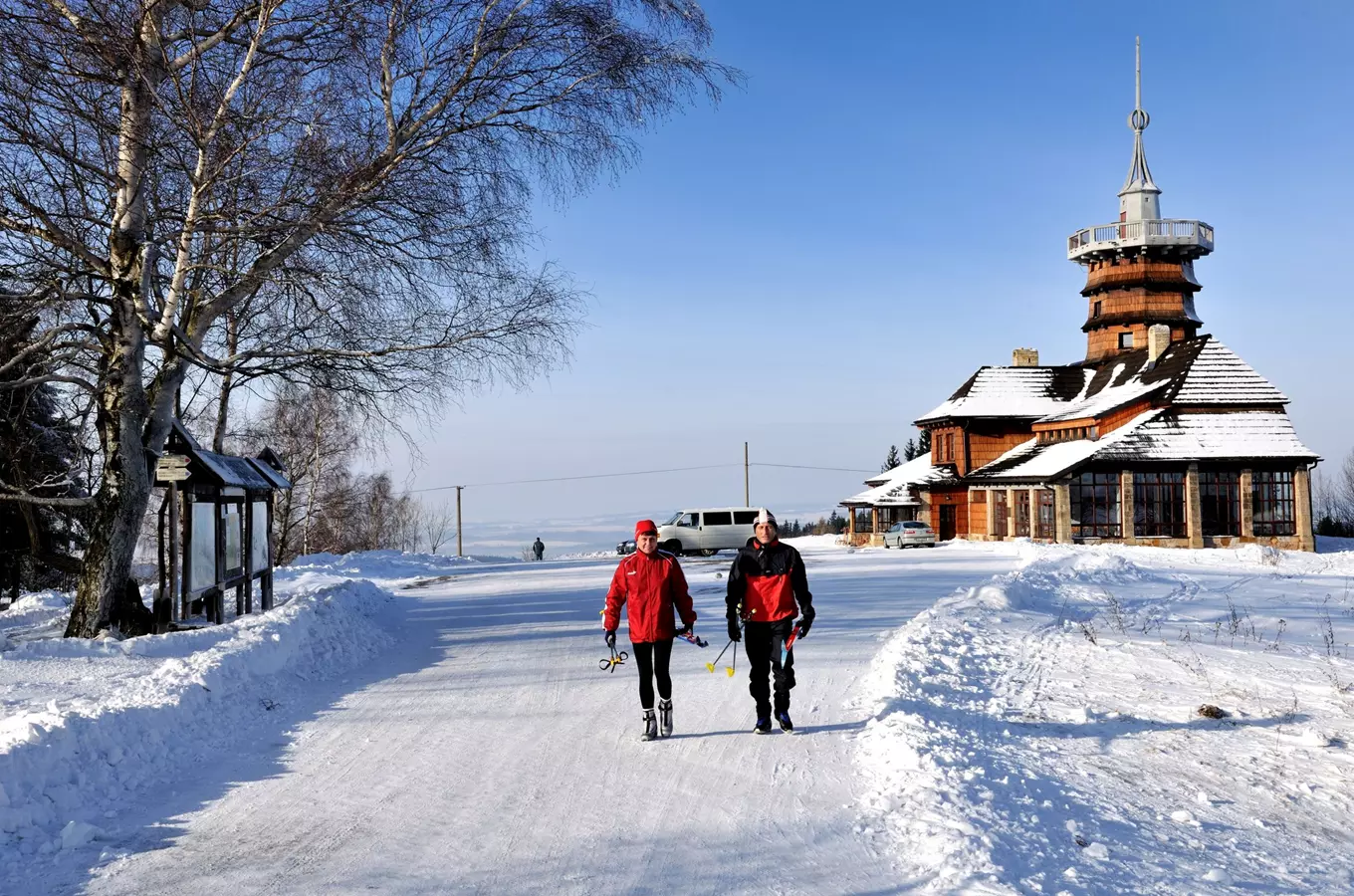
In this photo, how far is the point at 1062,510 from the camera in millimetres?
38094

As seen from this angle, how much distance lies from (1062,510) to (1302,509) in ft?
27.4

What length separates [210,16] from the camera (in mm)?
12086

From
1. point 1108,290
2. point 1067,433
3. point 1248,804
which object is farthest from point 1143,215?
point 1248,804

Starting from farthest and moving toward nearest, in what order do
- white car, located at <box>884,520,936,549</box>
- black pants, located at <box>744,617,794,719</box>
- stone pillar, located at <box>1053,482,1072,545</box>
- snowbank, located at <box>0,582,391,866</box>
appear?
1. white car, located at <box>884,520,936,549</box>
2. stone pillar, located at <box>1053,482,1072,545</box>
3. black pants, located at <box>744,617,794,719</box>
4. snowbank, located at <box>0,582,391,866</box>

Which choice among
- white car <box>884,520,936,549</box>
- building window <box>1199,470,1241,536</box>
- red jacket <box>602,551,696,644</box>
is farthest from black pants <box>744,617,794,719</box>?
white car <box>884,520,936,549</box>

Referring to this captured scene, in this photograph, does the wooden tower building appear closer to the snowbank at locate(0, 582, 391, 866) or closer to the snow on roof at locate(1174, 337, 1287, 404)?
the snow on roof at locate(1174, 337, 1287, 404)

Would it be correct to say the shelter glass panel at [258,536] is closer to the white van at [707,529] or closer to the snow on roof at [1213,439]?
the white van at [707,529]

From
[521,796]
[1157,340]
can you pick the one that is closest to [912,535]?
[1157,340]

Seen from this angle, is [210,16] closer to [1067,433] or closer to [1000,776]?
[1000,776]

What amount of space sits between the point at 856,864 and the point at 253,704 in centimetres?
595

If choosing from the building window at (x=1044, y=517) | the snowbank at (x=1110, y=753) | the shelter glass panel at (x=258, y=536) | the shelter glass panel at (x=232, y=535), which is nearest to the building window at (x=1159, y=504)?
the building window at (x=1044, y=517)

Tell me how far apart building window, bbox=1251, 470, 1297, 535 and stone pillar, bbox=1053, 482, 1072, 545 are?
6.53 metres

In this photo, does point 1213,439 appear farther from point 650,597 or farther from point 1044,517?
point 650,597

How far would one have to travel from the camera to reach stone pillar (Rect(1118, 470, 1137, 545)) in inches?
1478
